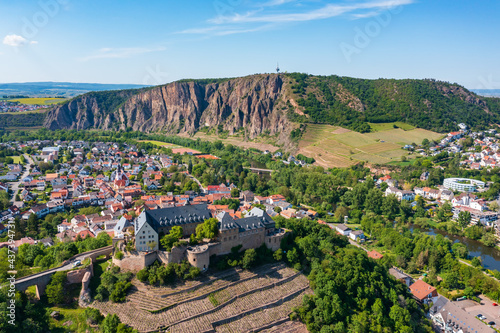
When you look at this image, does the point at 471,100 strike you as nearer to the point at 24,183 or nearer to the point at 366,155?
the point at 366,155

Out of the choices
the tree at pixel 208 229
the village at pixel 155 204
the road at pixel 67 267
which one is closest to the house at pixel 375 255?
the village at pixel 155 204

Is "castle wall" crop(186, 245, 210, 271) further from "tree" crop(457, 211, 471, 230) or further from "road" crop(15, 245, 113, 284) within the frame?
"tree" crop(457, 211, 471, 230)

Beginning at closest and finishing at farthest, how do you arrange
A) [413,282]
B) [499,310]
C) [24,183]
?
[499,310] < [413,282] < [24,183]

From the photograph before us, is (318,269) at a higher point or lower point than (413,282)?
higher

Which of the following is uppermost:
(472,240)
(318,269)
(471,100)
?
(471,100)

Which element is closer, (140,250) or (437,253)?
(140,250)

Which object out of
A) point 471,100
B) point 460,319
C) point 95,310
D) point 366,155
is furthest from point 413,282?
point 471,100

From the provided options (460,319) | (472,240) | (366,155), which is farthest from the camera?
(366,155)
